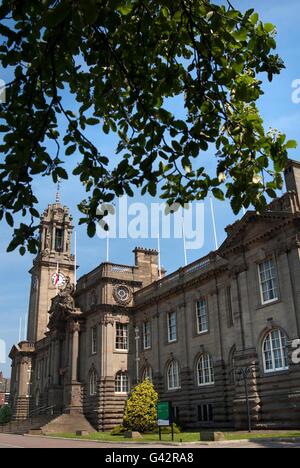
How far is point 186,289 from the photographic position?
144 feet

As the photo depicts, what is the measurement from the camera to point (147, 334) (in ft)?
164

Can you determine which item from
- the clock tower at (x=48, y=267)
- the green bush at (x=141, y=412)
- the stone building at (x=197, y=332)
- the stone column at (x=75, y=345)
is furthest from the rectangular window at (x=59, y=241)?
the green bush at (x=141, y=412)

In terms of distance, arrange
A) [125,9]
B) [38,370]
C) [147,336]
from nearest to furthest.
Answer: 1. [125,9]
2. [147,336]
3. [38,370]

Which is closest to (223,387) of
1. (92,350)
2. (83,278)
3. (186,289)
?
(186,289)

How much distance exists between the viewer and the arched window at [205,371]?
128 ft

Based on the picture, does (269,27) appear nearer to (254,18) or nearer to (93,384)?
(254,18)

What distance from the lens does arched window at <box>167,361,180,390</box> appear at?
43312 mm

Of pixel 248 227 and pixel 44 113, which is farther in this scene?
pixel 248 227

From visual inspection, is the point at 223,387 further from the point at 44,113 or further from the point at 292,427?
the point at 44,113

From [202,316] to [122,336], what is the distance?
13.6m

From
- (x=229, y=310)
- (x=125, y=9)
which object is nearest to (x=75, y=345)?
(x=229, y=310)

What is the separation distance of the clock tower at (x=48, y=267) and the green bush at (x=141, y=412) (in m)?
41.0

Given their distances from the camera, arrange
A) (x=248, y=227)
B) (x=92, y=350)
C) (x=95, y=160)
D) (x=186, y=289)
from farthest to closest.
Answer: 1. (x=92, y=350)
2. (x=186, y=289)
3. (x=248, y=227)
4. (x=95, y=160)
